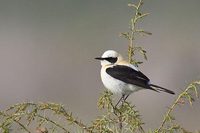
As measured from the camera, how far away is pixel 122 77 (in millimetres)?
6590

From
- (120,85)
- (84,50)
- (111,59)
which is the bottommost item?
(84,50)

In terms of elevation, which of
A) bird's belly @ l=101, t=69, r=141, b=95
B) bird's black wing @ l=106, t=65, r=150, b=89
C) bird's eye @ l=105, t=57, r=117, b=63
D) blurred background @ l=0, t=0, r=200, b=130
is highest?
bird's eye @ l=105, t=57, r=117, b=63

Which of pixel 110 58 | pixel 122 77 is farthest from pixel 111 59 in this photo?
pixel 122 77

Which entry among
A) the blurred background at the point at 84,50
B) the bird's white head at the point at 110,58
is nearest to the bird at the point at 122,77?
the bird's white head at the point at 110,58

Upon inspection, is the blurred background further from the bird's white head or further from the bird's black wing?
the bird's white head

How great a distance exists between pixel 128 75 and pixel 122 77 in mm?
191

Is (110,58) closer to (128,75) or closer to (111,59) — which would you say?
(111,59)

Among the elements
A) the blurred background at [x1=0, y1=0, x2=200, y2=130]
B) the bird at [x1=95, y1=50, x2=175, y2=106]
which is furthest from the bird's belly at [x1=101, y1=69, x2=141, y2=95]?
the blurred background at [x1=0, y1=0, x2=200, y2=130]

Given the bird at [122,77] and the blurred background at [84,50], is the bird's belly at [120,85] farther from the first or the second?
the blurred background at [84,50]

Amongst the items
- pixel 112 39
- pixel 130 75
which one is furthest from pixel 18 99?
pixel 130 75

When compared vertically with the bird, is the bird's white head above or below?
above

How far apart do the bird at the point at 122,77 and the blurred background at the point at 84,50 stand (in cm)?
1211

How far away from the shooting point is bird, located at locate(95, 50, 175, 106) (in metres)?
6.19

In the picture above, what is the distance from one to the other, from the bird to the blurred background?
1211cm
